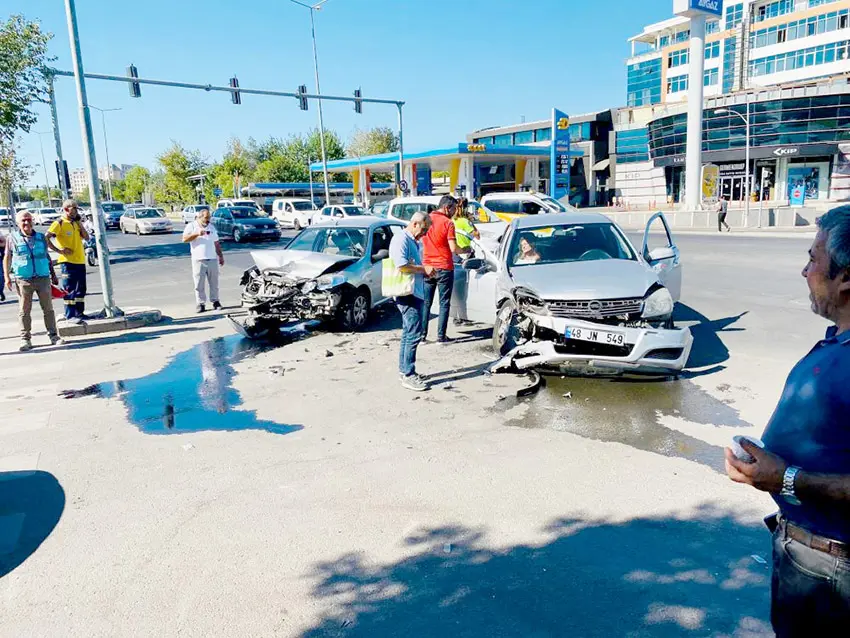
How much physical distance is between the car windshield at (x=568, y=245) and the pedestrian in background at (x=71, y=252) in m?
7.06

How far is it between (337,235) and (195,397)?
450cm

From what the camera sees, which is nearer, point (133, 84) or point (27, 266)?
point (27, 266)

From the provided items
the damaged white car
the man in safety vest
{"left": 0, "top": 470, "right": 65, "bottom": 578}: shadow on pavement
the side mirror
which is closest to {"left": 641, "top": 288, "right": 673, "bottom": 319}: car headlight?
the damaged white car

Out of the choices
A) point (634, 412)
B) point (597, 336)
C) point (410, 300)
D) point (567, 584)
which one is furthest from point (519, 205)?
point (567, 584)

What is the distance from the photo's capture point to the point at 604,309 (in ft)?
20.5

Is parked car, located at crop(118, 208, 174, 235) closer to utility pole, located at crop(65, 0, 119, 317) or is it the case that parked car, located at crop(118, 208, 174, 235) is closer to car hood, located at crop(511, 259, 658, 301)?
utility pole, located at crop(65, 0, 119, 317)

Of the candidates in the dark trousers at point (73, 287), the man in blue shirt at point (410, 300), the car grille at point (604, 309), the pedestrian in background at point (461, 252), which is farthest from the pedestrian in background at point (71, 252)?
the car grille at point (604, 309)

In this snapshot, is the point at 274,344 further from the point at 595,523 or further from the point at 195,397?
the point at 595,523

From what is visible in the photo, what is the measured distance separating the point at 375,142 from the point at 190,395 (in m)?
66.4

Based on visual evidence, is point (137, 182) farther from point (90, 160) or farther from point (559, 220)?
point (559, 220)

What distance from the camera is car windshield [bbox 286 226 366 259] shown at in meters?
10.1

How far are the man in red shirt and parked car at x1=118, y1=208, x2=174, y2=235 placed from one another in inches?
1335

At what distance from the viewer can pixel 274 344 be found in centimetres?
902

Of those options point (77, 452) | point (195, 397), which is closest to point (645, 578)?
point (77, 452)
